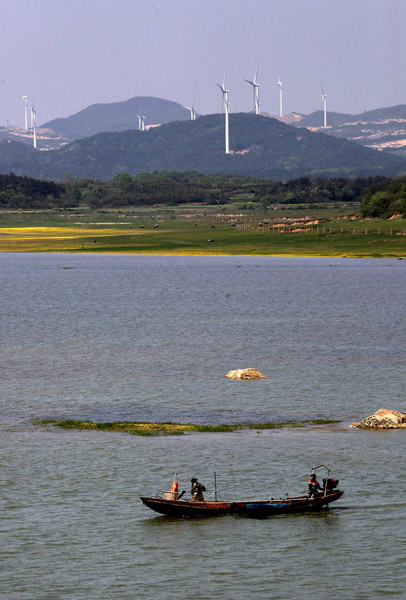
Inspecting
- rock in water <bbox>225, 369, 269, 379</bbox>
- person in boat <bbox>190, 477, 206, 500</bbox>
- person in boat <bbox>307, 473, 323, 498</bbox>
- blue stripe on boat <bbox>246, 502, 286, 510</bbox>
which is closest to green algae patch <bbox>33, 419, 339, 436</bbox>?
person in boat <bbox>190, 477, 206, 500</bbox>

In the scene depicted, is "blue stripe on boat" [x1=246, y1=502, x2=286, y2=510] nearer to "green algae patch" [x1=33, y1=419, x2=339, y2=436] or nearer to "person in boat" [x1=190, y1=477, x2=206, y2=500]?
"person in boat" [x1=190, y1=477, x2=206, y2=500]

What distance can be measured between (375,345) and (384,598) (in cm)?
5853

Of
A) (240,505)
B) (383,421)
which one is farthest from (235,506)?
(383,421)

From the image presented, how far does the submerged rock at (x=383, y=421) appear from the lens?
53.8 metres

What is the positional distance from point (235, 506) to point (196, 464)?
7.69 meters

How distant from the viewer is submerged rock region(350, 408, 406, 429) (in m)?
53.8

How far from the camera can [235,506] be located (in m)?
38.8

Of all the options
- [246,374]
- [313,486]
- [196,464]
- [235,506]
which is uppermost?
[313,486]

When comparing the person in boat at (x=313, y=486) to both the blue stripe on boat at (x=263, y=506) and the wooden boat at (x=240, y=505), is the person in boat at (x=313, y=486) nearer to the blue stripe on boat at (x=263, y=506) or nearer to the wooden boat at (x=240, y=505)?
the wooden boat at (x=240, y=505)

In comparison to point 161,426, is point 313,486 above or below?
above

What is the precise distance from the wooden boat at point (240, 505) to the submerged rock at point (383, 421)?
47.4 feet

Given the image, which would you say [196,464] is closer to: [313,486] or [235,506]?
[235,506]

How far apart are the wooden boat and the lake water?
0.40 m

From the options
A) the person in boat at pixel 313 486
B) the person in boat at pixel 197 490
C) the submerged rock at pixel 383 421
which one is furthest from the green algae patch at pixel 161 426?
the person in boat at pixel 313 486
